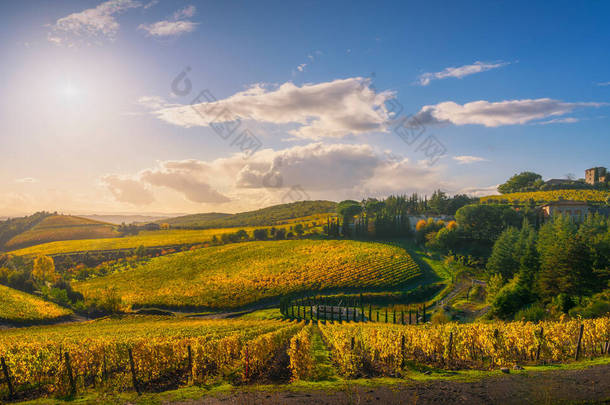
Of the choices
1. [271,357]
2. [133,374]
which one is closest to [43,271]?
[133,374]

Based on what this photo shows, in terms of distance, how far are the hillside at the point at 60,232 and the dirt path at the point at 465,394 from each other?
549 ft

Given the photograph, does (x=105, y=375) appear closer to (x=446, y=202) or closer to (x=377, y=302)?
(x=377, y=302)

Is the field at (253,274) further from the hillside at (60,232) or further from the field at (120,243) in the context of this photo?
the hillside at (60,232)

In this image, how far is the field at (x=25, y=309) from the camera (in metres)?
50.1

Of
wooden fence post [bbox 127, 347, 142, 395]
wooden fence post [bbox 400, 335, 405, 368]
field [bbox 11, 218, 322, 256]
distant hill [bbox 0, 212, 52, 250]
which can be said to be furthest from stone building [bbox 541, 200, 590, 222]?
distant hill [bbox 0, 212, 52, 250]

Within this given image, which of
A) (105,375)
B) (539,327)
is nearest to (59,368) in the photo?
(105,375)

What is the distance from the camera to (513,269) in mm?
65188

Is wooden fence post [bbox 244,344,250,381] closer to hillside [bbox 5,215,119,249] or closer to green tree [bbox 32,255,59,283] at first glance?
green tree [bbox 32,255,59,283]

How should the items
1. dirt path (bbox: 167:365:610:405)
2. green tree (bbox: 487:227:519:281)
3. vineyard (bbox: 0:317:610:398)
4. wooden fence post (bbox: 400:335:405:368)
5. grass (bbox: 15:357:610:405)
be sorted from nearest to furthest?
dirt path (bbox: 167:365:610:405)
grass (bbox: 15:357:610:405)
vineyard (bbox: 0:317:610:398)
wooden fence post (bbox: 400:335:405:368)
green tree (bbox: 487:227:519:281)

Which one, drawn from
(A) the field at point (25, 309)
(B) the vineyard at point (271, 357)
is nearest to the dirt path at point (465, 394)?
(B) the vineyard at point (271, 357)

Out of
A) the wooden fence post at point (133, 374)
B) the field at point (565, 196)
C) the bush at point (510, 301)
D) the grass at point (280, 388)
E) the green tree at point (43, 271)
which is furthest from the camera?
the field at point (565, 196)

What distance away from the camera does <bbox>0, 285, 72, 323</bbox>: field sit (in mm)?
50125

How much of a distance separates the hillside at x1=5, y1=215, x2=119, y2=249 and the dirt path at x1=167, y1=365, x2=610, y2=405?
16719 cm

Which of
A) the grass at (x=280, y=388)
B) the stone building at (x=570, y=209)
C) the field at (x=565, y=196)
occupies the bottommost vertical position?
the grass at (x=280, y=388)
